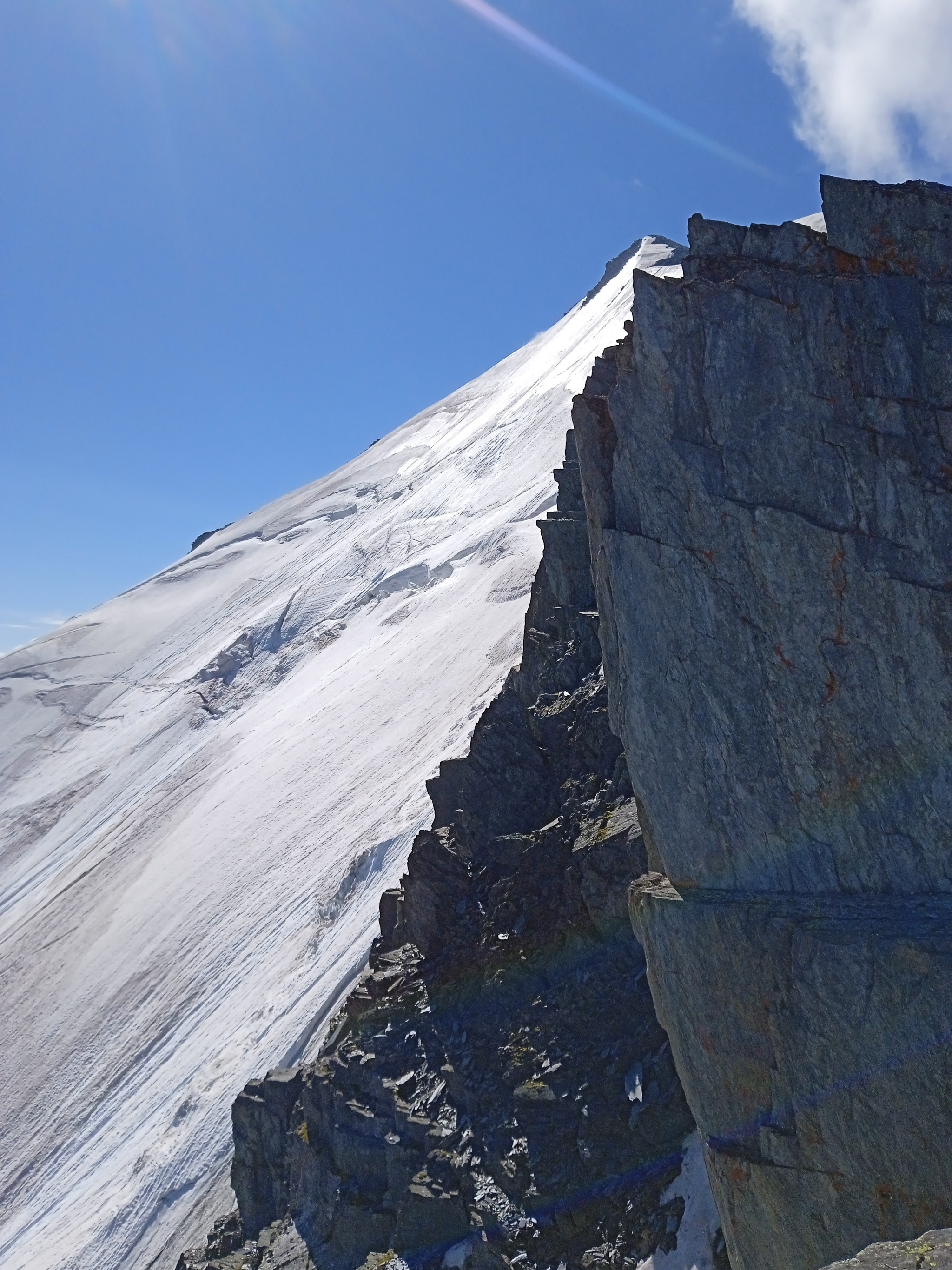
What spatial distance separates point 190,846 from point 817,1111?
46.4m

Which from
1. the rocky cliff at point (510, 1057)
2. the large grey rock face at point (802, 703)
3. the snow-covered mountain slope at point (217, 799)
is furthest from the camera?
the snow-covered mountain slope at point (217, 799)

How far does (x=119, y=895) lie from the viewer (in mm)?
51719

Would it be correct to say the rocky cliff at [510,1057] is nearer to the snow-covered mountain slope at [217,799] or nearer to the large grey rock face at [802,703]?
the large grey rock face at [802,703]

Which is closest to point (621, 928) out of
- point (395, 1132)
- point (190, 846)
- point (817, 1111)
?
point (395, 1132)

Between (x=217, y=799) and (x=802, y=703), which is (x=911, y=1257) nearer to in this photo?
(x=802, y=703)

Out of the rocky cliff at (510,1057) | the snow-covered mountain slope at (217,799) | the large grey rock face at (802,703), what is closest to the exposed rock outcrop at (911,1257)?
the large grey rock face at (802,703)

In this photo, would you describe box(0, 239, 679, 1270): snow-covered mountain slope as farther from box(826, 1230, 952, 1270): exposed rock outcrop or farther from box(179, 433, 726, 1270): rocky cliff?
box(826, 1230, 952, 1270): exposed rock outcrop

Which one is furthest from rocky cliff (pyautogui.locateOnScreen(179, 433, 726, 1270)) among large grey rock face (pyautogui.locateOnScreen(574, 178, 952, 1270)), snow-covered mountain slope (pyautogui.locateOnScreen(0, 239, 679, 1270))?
snow-covered mountain slope (pyautogui.locateOnScreen(0, 239, 679, 1270))

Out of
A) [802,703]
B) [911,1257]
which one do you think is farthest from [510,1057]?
[911,1257]

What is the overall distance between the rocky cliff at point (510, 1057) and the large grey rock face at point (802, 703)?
15.6ft

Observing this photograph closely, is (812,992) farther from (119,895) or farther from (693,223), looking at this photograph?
(119,895)

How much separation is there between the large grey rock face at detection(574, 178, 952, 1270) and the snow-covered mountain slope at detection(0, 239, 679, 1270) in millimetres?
23578

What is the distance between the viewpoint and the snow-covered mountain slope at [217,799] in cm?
3478

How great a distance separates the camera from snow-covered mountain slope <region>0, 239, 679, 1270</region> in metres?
34.8
